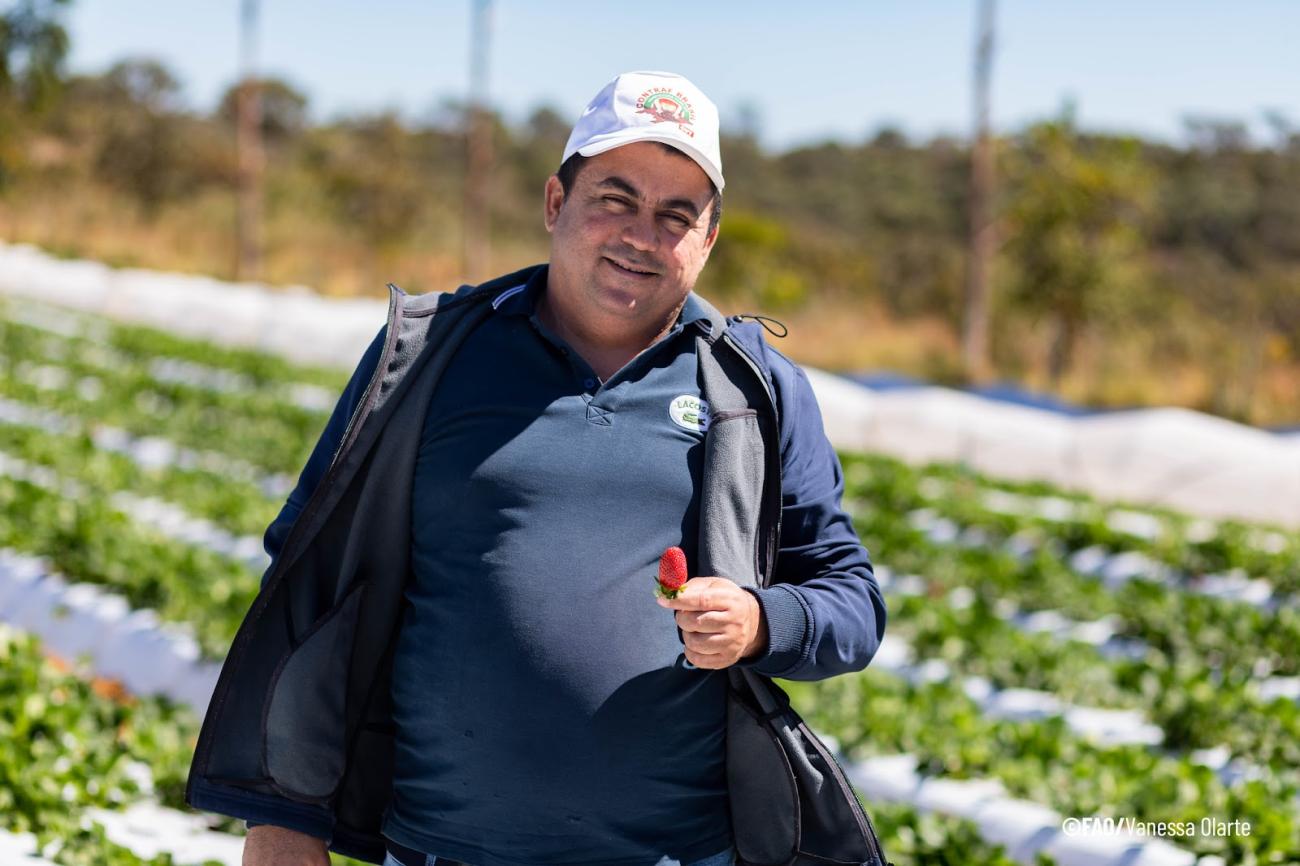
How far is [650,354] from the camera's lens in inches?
83.7

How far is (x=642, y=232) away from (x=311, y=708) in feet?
2.73

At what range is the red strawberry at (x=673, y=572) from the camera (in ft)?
6.11

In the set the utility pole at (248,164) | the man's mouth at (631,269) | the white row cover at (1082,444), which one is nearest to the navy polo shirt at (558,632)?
the man's mouth at (631,269)

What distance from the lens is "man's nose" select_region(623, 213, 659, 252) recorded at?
2.11m

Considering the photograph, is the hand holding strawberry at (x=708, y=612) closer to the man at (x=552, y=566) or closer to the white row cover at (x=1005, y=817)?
the man at (x=552, y=566)

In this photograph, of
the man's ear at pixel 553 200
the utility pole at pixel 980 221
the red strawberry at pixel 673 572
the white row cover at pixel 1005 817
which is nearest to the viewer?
the red strawberry at pixel 673 572

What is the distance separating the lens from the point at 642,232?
211 cm

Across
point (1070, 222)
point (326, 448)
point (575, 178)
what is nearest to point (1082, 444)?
point (1070, 222)

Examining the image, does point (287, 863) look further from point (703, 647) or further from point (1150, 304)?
point (1150, 304)

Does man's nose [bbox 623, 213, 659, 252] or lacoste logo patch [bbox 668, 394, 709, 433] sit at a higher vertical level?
man's nose [bbox 623, 213, 659, 252]

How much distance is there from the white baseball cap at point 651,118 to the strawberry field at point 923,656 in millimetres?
2385

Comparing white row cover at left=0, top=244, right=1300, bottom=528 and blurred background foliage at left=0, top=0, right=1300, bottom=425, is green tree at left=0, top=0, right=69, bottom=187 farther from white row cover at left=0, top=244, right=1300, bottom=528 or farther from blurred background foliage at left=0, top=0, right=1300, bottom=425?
white row cover at left=0, top=244, right=1300, bottom=528

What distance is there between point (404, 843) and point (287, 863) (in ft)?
0.61

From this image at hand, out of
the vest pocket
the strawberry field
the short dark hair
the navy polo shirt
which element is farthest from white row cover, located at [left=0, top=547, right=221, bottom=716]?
the short dark hair
